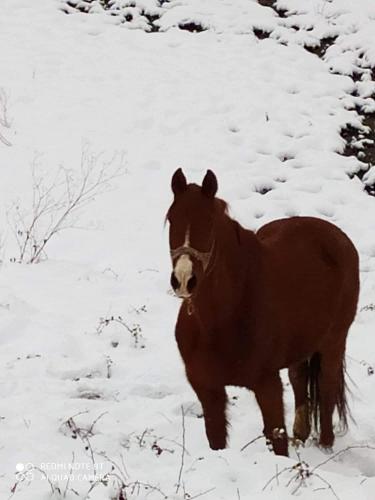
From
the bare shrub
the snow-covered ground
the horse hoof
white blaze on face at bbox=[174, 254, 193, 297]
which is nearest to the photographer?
white blaze on face at bbox=[174, 254, 193, 297]

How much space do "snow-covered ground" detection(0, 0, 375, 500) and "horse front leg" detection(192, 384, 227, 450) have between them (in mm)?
83

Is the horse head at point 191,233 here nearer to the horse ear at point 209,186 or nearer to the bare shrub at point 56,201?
the horse ear at point 209,186

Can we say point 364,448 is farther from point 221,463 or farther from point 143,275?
point 143,275

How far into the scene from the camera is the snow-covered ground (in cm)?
344

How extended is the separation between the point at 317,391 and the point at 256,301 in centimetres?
107

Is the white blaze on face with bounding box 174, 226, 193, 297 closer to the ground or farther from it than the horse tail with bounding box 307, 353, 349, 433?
farther from it

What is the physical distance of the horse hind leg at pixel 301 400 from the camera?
423 centimetres

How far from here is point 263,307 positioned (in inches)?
135

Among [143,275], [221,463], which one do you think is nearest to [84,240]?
[143,275]

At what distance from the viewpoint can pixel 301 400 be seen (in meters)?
4.27

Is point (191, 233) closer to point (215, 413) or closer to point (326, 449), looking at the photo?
point (215, 413)

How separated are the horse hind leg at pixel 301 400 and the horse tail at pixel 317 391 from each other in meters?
0.02

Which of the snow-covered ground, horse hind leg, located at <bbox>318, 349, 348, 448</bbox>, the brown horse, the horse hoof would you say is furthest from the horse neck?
the horse hoof

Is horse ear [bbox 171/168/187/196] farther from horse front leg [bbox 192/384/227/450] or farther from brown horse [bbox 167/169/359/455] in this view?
horse front leg [bbox 192/384/227/450]
